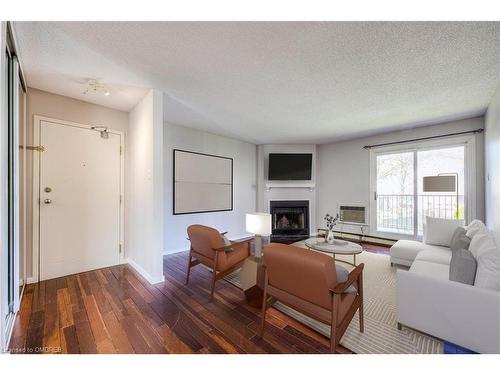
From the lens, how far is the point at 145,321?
1.76 metres

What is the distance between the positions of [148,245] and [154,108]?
1.73m

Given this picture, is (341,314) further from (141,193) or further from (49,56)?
(49,56)

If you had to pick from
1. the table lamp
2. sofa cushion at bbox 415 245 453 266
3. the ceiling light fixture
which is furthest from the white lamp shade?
the ceiling light fixture

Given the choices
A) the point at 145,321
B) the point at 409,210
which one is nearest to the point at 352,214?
the point at 409,210

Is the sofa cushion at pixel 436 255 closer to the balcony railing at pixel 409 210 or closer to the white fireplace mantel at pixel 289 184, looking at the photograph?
the balcony railing at pixel 409 210

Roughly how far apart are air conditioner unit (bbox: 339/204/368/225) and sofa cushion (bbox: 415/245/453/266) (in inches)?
76.3

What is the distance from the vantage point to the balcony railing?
370 centimetres

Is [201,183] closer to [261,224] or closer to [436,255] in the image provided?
[261,224]

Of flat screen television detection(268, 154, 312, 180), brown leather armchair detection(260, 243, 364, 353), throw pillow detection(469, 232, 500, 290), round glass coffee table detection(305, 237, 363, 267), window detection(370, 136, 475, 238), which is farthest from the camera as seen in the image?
flat screen television detection(268, 154, 312, 180)

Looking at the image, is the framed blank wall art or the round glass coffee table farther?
the framed blank wall art

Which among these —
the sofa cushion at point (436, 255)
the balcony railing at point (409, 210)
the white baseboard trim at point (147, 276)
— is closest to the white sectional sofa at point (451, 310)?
the sofa cushion at point (436, 255)

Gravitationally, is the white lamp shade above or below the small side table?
above

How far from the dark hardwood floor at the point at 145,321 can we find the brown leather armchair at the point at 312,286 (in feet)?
0.72

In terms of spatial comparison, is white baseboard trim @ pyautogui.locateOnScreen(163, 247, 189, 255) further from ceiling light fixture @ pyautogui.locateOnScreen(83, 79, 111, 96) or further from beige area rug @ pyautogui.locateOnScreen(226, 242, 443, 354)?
ceiling light fixture @ pyautogui.locateOnScreen(83, 79, 111, 96)
